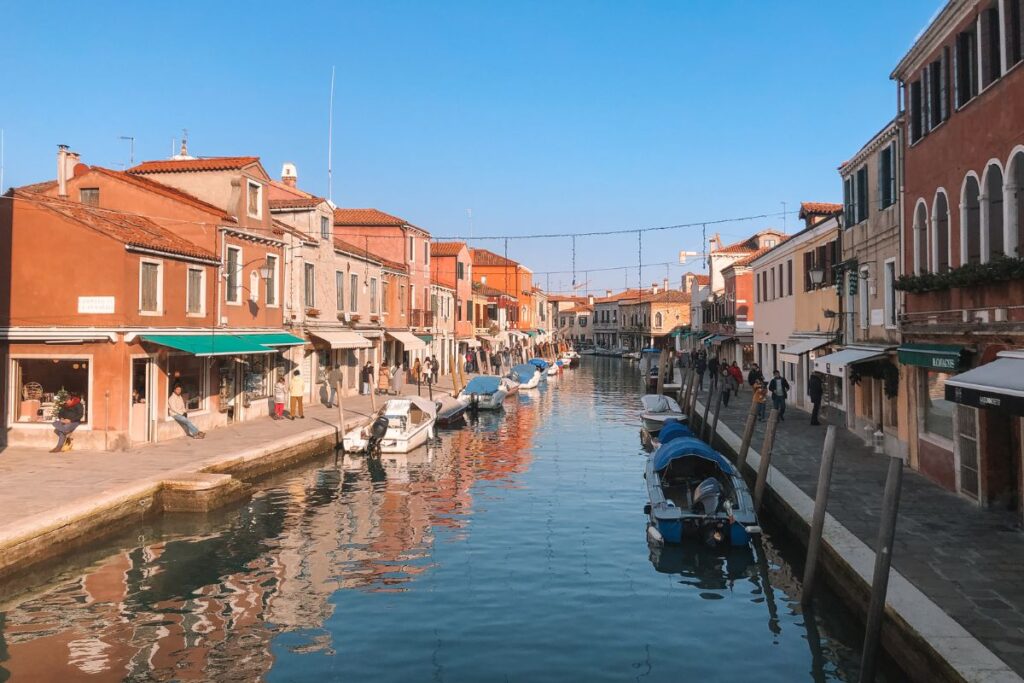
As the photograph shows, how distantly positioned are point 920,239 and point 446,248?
135 feet

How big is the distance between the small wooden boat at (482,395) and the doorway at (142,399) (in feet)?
56.8

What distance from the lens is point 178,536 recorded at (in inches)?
571

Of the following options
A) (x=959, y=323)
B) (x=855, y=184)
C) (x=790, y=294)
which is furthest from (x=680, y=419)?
(x=959, y=323)

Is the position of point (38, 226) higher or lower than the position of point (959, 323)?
higher

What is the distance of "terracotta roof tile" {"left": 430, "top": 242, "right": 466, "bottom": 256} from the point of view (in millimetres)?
54625

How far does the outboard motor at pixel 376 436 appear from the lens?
2388 cm

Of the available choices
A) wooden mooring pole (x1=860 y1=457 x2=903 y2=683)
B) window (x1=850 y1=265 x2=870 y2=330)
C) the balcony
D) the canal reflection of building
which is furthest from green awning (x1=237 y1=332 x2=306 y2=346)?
wooden mooring pole (x1=860 y1=457 x2=903 y2=683)

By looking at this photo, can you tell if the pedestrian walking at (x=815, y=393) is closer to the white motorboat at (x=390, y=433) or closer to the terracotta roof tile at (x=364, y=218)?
the white motorboat at (x=390, y=433)

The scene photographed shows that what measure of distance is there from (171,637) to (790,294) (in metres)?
26.8

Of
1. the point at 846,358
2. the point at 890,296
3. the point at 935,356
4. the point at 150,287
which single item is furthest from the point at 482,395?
the point at 935,356

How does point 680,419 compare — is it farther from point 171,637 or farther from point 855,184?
point 171,637

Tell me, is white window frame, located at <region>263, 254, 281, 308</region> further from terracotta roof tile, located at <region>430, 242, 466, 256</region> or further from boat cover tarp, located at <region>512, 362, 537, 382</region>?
terracotta roof tile, located at <region>430, 242, 466, 256</region>

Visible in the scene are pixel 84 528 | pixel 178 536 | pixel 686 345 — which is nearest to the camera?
pixel 84 528

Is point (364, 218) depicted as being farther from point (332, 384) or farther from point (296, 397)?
point (296, 397)
